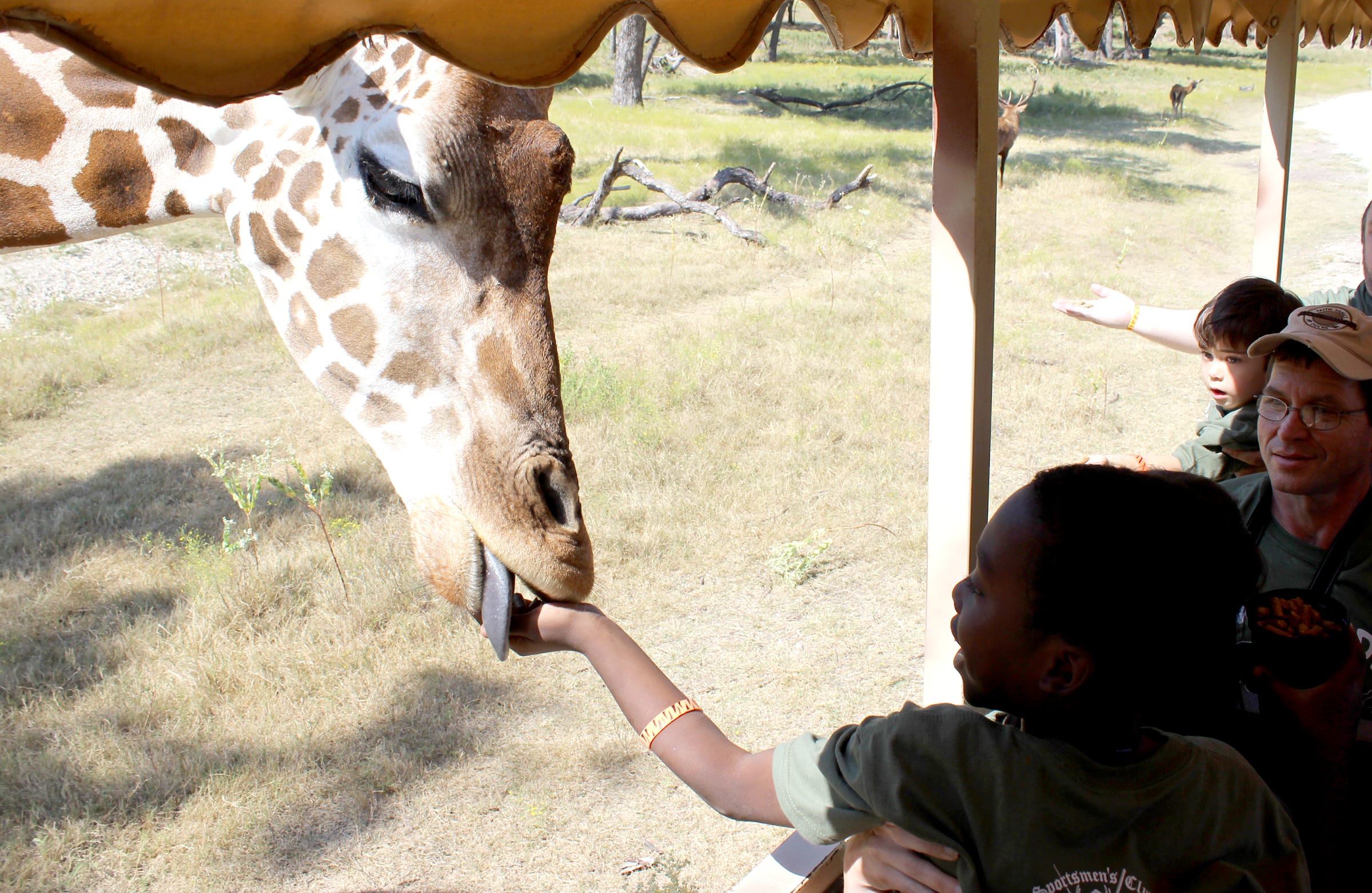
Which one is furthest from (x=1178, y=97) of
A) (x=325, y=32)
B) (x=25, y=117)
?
(x=325, y=32)

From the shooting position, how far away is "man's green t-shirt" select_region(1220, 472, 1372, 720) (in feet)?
6.29

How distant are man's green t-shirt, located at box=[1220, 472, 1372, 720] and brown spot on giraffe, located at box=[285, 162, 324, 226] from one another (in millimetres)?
2008

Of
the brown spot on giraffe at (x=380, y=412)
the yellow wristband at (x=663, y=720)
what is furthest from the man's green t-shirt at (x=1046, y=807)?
the brown spot on giraffe at (x=380, y=412)

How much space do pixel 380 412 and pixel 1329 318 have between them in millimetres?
2005

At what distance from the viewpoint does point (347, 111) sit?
6.89 ft

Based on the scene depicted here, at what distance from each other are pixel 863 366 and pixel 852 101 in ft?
56.0

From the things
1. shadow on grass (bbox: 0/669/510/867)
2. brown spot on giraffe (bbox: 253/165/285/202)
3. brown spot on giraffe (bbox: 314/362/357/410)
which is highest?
brown spot on giraffe (bbox: 253/165/285/202)

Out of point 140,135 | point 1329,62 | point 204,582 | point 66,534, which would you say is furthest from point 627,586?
point 1329,62

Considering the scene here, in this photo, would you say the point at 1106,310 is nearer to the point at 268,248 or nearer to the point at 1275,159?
the point at 1275,159

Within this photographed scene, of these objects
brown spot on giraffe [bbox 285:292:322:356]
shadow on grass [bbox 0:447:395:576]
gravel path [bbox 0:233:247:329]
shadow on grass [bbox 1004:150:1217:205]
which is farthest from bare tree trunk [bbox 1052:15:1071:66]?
brown spot on giraffe [bbox 285:292:322:356]

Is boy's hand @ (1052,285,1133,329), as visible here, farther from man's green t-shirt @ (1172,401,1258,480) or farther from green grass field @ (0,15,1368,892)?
green grass field @ (0,15,1368,892)

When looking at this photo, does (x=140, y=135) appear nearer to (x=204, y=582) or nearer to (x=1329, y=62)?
(x=204, y=582)

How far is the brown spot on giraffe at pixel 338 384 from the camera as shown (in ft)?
7.19

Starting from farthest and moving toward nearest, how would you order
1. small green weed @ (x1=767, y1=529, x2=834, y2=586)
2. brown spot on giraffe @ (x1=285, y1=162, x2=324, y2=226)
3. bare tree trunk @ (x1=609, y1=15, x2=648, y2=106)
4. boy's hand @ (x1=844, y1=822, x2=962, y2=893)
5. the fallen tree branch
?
1. the fallen tree branch
2. bare tree trunk @ (x1=609, y1=15, x2=648, y2=106)
3. small green weed @ (x1=767, y1=529, x2=834, y2=586)
4. brown spot on giraffe @ (x1=285, y1=162, x2=324, y2=226)
5. boy's hand @ (x1=844, y1=822, x2=962, y2=893)
